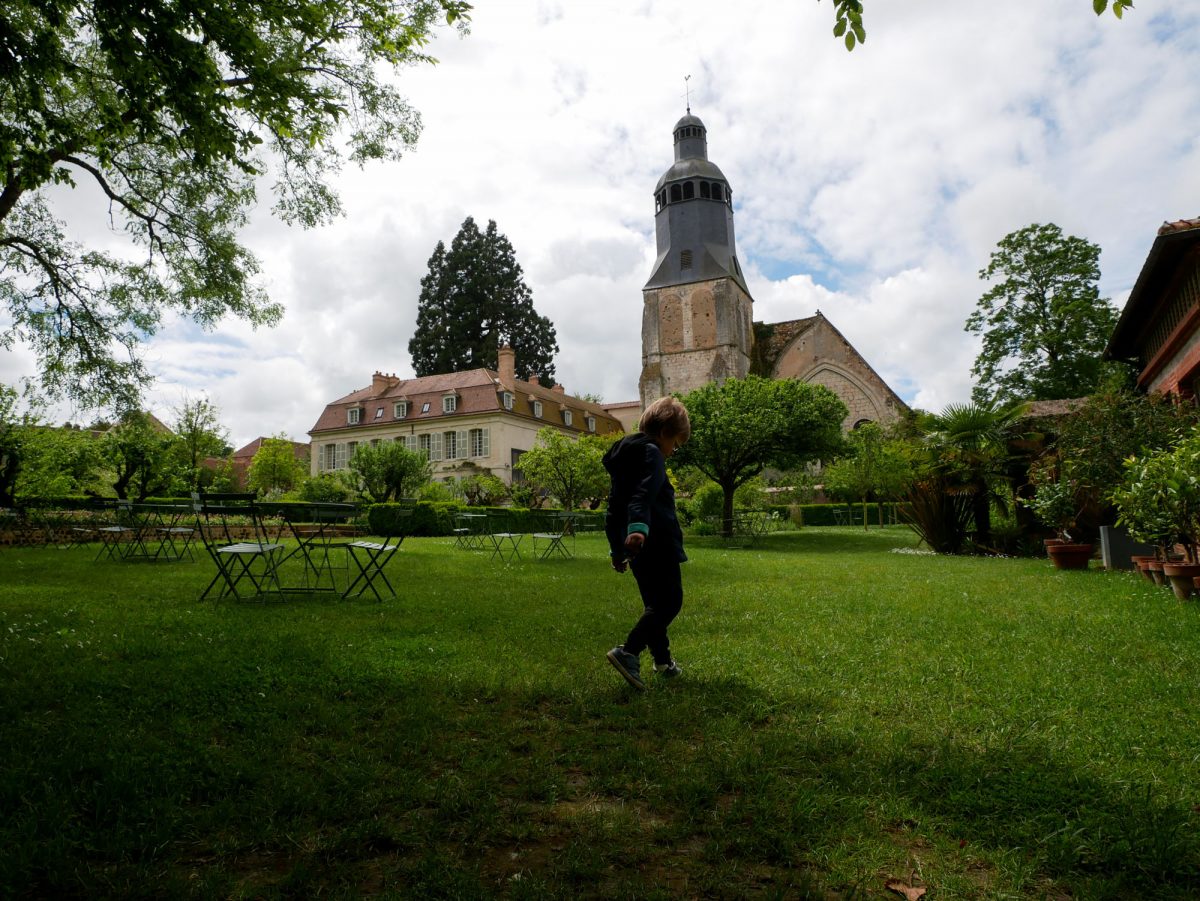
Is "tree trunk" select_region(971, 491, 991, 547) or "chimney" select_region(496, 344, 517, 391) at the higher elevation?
"chimney" select_region(496, 344, 517, 391)

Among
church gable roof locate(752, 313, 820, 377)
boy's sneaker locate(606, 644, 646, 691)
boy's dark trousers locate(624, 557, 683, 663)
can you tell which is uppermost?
church gable roof locate(752, 313, 820, 377)

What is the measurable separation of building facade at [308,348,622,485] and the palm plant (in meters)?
25.8

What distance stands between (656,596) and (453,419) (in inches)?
1512

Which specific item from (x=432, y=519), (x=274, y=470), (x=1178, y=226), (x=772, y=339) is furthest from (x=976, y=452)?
(x=274, y=470)

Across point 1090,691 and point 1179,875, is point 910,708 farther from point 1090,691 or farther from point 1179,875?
point 1179,875

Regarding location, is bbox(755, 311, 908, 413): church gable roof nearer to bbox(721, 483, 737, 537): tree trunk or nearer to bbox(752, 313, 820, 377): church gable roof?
bbox(752, 313, 820, 377): church gable roof

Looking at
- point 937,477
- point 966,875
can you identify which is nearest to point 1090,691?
point 966,875

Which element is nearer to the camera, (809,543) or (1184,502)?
(1184,502)

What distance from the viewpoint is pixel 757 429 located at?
62.7 feet

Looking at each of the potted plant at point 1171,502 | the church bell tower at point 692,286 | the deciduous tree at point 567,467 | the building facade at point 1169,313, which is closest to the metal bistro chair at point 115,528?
the deciduous tree at point 567,467

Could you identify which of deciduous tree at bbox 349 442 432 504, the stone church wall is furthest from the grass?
the stone church wall

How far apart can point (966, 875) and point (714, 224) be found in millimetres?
41884

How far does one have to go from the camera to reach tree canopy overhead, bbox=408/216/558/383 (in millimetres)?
47438

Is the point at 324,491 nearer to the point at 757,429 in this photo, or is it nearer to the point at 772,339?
the point at 757,429
